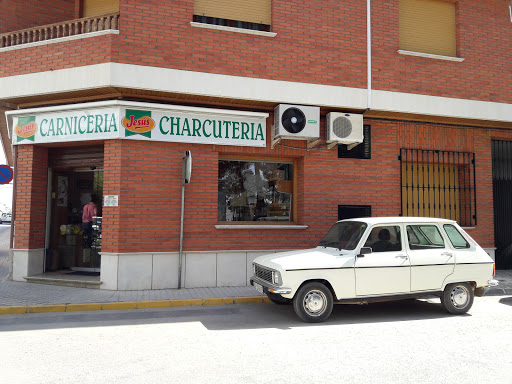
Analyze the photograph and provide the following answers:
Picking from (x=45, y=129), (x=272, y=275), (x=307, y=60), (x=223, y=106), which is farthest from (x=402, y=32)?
(x=45, y=129)

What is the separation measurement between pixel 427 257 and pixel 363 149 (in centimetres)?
405

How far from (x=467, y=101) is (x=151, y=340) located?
9.57 meters

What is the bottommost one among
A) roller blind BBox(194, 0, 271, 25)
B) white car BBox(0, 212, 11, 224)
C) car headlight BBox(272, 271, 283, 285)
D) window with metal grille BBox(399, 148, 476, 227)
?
Answer: car headlight BBox(272, 271, 283, 285)

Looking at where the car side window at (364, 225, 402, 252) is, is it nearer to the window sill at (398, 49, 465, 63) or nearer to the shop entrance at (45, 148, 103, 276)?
the window sill at (398, 49, 465, 63)

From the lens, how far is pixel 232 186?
377 inches

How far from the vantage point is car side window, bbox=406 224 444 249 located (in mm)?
6648

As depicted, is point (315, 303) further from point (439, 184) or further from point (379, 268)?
point (439, 184)

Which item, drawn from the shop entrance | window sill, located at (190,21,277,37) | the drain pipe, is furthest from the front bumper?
window sill, located at (190,21,277,37)

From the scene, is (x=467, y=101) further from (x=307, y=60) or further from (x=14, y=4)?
(x=14, y=4)

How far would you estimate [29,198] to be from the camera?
9055mm

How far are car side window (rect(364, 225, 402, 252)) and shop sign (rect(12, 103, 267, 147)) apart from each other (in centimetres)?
371

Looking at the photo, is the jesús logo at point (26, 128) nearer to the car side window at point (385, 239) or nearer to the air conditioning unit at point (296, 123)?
the air conditioning unit at point (296, 123)

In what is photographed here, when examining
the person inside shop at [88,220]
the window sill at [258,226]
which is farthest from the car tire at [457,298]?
the person inside shop at [88,220]

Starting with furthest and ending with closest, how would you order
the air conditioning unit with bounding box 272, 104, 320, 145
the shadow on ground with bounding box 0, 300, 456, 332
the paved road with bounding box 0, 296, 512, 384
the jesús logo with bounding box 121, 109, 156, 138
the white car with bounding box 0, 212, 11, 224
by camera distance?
the white car with bounding box 0, 212, 11, 224, the air conditioning unit with bounding box 272, 104, 320, 145, the jesús logo with bounding box 121, 109, 156, 138, the shadow on ground with bounding box 0, 300, 456, 332, the paved road with bounding box 0, 296, 512, 384
